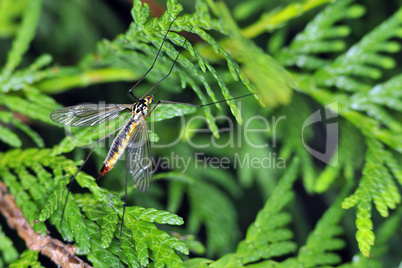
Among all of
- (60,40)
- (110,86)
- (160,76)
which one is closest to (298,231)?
(160,76)

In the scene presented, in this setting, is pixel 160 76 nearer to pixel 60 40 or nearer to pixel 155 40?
pixel 155 40

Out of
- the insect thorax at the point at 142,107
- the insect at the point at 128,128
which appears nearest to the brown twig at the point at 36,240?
the insect at the point at 128,128

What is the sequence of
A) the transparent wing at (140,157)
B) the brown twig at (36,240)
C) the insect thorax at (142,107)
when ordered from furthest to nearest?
the insect thorax at (142,107)
the transparent wing at (140,157)
the brown twig at (36,240)

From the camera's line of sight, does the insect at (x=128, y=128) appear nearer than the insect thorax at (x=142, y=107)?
Yes

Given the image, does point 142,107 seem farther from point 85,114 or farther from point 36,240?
point 36,240

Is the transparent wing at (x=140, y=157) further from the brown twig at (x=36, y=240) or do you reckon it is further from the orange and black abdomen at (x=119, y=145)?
the brown twig at (x=36, y=240)

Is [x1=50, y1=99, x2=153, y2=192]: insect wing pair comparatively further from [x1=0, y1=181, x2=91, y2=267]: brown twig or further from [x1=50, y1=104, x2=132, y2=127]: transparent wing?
[x1=0, y1=181, x2=91, y2=267]: brown twig

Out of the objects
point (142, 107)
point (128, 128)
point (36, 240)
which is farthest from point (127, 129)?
point (36, 240)
